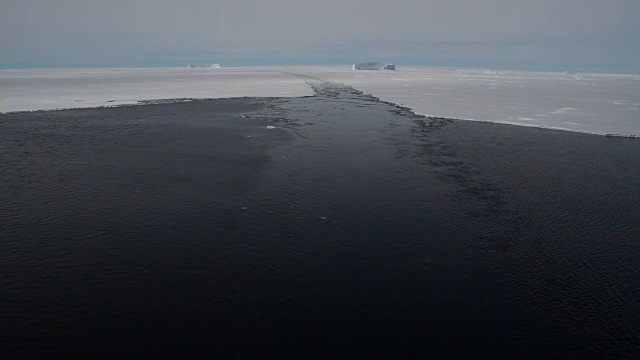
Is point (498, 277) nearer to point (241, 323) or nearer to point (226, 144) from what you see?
point (241, 323)

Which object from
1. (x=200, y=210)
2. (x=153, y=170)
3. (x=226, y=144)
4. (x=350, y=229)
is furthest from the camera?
(x=226, y=144)

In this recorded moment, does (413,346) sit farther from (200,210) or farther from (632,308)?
(200,210)

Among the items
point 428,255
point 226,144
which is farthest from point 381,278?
point 226,144

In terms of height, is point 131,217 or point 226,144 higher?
point 226,144

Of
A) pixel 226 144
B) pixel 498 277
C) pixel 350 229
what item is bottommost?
pixel 498 277

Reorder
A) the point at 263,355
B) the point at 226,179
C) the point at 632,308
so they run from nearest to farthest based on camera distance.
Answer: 1. the point at 263,355
2. the point at 632,308
3. the point at 226,179

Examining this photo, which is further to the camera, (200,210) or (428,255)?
(200,210)
